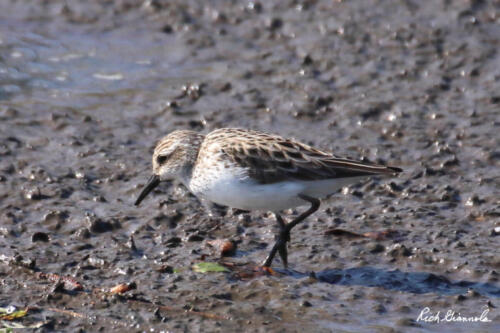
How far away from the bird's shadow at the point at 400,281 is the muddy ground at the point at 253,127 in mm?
20

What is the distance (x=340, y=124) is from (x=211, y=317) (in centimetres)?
449

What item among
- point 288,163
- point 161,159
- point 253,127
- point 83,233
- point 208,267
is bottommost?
point 208,267

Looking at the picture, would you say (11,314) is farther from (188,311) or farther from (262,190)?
(262,190)

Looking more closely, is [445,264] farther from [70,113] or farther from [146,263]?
[70,113]

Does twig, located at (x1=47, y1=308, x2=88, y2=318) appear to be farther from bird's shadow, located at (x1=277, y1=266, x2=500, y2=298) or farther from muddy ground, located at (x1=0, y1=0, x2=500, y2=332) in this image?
bird's shadow, located at (x1=277, y1=266, x2=500, y2=298)

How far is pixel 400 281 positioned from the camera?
8.33 metres

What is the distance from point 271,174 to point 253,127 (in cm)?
321

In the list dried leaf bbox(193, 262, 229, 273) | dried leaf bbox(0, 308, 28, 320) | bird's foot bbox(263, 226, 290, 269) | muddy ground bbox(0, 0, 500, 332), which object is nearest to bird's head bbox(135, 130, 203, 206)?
muddy ground bbox(0, 0, 500, 332)

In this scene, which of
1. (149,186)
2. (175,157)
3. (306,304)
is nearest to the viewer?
(306,304)

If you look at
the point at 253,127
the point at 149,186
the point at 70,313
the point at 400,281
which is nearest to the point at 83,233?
the point at 149,186

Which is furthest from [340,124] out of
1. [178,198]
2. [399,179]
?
[178,198]

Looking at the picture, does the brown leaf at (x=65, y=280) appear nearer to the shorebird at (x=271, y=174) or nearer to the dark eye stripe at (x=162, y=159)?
the shorebird at (x=271, y=174)

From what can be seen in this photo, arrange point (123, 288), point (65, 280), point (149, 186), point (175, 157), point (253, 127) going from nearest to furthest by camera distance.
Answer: point (123, 288) → point (65, 280) → point (175, 157) → point (149, 186) → point (253, 127)

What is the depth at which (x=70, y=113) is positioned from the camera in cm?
1189
